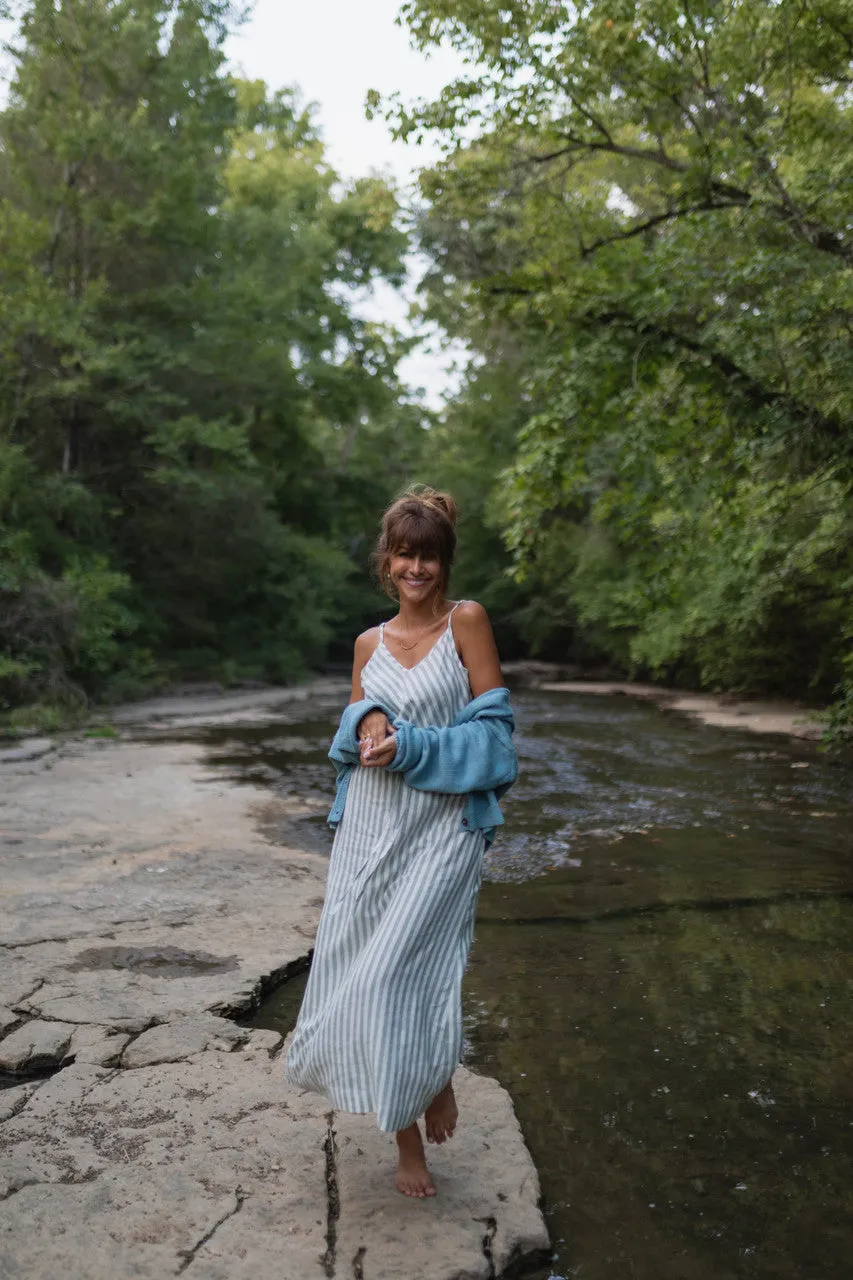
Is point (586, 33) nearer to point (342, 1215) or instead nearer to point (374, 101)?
point (374, 101)

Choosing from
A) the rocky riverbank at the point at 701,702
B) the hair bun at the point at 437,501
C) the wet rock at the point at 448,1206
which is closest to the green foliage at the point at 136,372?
the rocky riverbank at the point at 701,702

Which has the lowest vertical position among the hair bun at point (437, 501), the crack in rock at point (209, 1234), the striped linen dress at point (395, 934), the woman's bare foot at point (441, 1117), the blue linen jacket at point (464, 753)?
the crack in rock at point (209, 1234)

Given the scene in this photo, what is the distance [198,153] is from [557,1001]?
792 inches

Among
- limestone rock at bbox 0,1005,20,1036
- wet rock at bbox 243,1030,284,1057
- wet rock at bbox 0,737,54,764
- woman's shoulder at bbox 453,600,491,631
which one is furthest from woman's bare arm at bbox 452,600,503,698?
wet rock at bbox 0,737,54,764

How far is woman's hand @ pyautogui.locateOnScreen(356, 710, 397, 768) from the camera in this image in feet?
9.45

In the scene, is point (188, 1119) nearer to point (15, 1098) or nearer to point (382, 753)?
point (15, 1098)

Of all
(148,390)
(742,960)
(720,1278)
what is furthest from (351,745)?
(148,390)

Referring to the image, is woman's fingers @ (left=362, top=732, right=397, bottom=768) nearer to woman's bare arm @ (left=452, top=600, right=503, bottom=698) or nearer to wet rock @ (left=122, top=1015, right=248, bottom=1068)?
woman's bare arm @ (left=452, top=600, right=503, bottom=698)

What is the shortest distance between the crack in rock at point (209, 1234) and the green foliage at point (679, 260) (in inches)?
285

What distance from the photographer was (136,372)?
18906 millimetres

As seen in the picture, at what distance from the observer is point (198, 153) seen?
20891 mm

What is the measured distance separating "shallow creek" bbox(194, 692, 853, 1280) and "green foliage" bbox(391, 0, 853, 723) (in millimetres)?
2990

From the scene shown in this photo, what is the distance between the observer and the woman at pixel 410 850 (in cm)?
285

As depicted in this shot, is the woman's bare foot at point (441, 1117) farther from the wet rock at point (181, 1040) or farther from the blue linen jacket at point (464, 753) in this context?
the wet rock at point (181, 1040)
